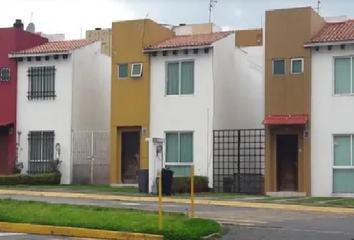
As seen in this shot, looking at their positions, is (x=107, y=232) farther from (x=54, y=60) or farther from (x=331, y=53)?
(x=54, y=60)

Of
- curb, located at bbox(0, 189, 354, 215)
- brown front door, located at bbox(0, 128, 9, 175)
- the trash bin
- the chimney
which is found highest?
the chimney

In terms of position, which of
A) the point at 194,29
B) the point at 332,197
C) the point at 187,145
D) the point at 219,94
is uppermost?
the point at 194,29

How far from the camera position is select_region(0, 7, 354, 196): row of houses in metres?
28.4

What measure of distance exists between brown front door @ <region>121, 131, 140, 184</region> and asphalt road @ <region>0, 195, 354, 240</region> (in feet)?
38.5

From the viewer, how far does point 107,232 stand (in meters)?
14.2

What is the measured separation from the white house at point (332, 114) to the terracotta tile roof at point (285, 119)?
1.98 feet

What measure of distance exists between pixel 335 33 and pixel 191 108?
7112 mm

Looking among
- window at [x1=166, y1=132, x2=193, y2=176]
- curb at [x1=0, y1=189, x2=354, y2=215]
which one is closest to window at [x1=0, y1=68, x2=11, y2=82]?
curb at [x1=0, y1=189, x2=354, y2=215]

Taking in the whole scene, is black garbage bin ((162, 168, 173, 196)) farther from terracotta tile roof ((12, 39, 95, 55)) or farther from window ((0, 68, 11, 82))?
window ((0, 68, 11, 82))

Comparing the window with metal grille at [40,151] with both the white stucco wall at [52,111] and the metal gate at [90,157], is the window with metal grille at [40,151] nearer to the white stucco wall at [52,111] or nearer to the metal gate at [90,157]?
the white stucco wall at [52,111]

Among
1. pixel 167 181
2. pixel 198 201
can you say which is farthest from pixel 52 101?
pixel 198 201

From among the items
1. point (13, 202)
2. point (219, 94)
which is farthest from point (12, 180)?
point (13, 202)

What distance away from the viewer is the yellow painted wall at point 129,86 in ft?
106

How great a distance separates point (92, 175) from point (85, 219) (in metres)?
18.6
